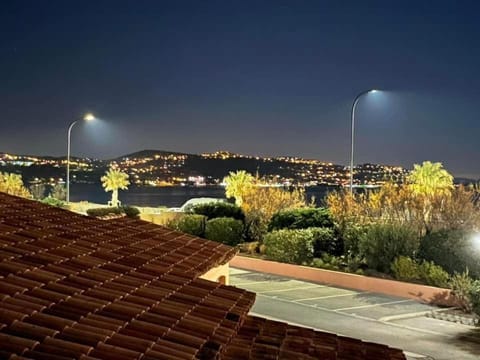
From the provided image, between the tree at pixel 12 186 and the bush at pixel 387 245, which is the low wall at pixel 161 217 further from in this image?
the tree at pixel 12 186

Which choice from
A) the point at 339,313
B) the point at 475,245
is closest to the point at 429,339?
the point at 339,313

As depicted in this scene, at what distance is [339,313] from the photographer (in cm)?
1898

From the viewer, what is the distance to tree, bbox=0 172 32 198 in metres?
52.1

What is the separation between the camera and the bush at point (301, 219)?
30188mm

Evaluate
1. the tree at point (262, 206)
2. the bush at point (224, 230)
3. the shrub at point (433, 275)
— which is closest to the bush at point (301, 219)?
the tree at point (262, 206)

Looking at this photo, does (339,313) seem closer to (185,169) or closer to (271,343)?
(271,343)

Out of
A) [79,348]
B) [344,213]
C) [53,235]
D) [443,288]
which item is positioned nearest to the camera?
[79,348]

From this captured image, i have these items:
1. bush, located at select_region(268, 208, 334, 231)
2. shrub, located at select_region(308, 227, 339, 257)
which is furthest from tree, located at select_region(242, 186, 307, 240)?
shrub, located at select_region(308, 227, 339, 257)

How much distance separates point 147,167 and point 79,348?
494ft

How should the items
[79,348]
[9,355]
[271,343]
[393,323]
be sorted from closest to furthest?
[9,355], [79,348], [271,343], [393,323]

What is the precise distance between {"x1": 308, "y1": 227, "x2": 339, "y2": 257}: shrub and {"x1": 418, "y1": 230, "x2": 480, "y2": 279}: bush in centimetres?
514

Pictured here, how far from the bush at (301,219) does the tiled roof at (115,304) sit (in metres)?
21.8

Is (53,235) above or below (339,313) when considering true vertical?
above

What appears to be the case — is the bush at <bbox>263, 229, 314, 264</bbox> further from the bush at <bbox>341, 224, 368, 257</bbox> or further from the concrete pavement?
the concrete pavement
